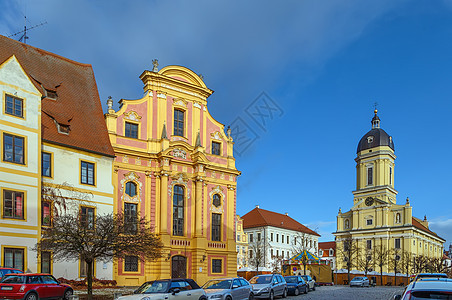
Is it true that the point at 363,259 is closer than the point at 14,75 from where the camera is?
No

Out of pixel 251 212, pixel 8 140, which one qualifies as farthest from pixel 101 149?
pixel 251 212

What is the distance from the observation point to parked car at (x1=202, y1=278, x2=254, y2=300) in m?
20.2

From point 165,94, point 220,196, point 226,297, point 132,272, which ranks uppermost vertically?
point 165,94

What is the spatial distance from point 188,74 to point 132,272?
19.0m

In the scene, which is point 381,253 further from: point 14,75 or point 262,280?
point 14,75

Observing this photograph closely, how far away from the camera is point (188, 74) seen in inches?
1756

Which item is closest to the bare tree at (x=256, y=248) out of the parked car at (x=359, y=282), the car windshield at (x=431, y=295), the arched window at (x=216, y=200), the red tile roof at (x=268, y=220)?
the red tile roof at (x=268, y=220)

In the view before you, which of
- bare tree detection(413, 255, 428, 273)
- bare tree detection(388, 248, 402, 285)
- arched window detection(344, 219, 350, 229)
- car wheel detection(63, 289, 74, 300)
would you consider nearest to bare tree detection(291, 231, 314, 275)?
arched window detection(344, 219, 350, 229)

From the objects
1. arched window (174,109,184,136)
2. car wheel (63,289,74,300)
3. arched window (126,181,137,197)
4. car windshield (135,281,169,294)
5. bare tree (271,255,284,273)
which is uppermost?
arched window (174,109,184,136)

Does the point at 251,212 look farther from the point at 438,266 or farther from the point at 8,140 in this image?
the point at 8,140

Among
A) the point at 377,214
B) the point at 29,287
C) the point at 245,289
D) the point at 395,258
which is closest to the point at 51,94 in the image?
the point at 29,287

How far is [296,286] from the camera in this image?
33062mm

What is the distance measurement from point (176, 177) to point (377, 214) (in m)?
66.4

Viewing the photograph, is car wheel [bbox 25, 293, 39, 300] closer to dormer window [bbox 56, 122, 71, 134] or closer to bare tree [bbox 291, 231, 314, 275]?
dormer window [bbox 56, 122, 71, 134]
